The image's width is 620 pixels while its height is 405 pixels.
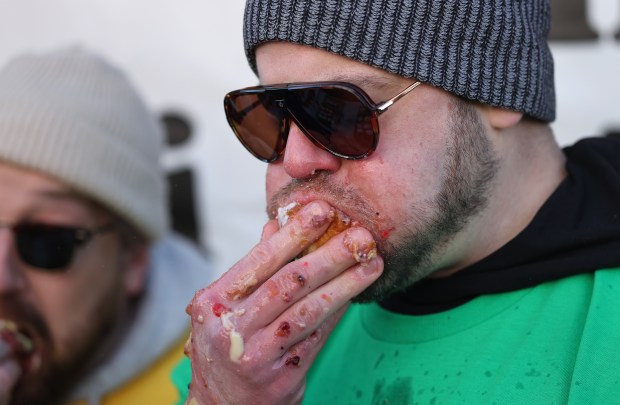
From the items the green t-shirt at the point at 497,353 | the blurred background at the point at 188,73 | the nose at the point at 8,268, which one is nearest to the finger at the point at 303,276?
the green t-shirt at the point at 497,353

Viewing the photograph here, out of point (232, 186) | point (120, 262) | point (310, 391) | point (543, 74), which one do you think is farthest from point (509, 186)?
point (232, 186)

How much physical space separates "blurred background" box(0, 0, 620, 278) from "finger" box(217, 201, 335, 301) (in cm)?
227

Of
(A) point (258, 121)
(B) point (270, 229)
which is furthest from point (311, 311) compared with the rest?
(A) point (258, 121)

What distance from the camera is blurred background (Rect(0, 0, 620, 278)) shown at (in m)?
3.93

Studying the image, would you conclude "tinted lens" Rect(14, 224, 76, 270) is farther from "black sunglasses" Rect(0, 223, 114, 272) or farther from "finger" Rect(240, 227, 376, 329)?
"finger" Rect(240, 227, 376, 329)

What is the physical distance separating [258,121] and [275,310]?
59cm

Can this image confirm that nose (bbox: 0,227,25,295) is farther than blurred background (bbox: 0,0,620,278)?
No

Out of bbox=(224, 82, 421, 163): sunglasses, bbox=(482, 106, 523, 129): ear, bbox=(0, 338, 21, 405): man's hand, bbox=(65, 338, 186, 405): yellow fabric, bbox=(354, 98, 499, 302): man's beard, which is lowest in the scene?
bbox=(65, 338, 186, 405): yellow fabric

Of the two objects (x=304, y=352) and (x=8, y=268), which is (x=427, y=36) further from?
(x=8, y=268)

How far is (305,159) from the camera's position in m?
1.76

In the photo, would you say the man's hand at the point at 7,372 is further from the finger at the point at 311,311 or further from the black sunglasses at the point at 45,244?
the finger at the point at 311,311

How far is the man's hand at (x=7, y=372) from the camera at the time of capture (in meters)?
2.75

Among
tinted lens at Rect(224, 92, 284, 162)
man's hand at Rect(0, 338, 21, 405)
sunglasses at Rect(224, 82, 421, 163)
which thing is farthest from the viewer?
man's hand at Rect(0, 338, 21, 405)

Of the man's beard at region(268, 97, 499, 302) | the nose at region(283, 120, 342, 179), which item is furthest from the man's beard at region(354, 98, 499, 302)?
the nose at region(283, 120, 342, 179)
